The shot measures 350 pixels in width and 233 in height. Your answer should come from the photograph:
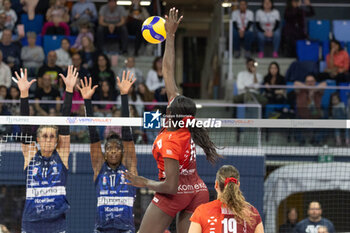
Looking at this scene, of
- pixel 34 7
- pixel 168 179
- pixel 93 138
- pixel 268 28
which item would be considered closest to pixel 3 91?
pixel 34 7

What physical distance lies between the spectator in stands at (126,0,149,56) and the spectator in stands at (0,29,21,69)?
9.14ft

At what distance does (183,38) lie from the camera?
23047 millimetres

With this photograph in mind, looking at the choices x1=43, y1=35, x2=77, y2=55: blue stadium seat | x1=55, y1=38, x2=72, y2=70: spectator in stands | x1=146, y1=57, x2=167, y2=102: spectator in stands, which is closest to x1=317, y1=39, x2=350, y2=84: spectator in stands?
x1=146, y1=57, x2=167, y2=102: spectator in stands

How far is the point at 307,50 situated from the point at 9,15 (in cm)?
766

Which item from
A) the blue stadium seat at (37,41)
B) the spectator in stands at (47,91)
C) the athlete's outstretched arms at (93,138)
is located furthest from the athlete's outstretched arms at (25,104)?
the blue stadium seat at (37,41)

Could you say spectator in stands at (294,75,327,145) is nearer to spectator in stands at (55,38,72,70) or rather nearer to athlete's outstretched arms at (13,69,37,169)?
spectator in stands at (55,38,72,70)

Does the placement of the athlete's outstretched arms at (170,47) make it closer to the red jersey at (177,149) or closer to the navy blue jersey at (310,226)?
the red jersey at (177,149)

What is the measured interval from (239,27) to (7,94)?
6149 mm

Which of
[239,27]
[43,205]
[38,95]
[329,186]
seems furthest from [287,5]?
[43,205]

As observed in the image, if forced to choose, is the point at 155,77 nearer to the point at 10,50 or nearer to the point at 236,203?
the point at 10,50

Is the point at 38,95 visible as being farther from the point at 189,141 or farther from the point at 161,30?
the point at 189,141

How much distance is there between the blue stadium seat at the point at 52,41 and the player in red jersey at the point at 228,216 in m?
10.1

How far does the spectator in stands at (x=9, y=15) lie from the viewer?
15.5 meters

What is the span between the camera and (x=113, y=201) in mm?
7809
